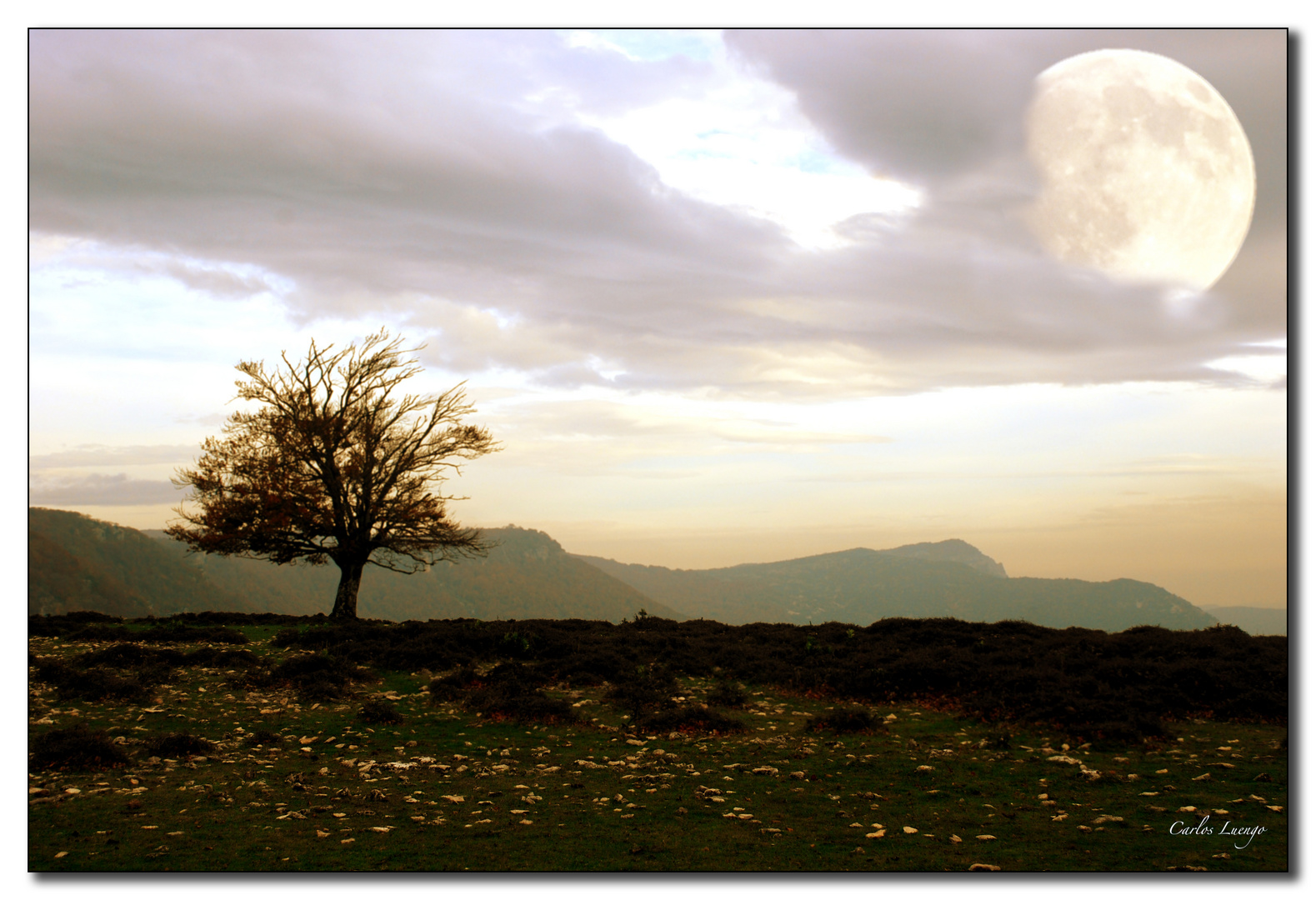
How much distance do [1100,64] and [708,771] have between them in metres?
14.9

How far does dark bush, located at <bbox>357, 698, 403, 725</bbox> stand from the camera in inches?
597

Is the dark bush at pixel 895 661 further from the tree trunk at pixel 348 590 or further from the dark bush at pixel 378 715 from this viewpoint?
the dark bush at pixel 378 715

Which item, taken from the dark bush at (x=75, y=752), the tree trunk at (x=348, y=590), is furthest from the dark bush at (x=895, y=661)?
the dark bush at (x=75, y=752)

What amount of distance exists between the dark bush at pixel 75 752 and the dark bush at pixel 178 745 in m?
0.55

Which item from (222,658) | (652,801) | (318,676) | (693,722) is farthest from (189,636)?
(652,801)

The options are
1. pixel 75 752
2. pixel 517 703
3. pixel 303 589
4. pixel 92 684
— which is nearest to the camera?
pixel 75 752

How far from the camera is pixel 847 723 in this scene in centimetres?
1494

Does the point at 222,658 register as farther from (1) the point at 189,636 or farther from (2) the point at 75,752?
(2) the point at 75,752

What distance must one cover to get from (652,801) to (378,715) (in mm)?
7694

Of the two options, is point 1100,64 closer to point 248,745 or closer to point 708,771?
point 708,771

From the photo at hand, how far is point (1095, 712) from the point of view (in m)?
14.4

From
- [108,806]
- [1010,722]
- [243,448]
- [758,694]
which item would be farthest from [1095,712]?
[243,448]

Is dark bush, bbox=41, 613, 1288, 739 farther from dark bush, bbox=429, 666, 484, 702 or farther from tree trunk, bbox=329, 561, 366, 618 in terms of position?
tree trunk, bbox=329, 561, 366, 618

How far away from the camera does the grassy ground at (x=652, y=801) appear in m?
8.82
